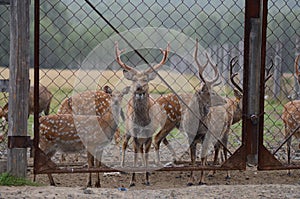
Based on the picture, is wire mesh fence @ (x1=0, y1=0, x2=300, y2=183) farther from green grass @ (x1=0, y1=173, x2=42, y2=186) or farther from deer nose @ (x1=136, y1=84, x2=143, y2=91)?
green grass @ (x1=0, y1=173, x2=42, y2=186)

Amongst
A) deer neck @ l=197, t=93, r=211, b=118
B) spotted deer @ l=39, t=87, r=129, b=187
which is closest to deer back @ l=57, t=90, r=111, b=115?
spotted deer @ l=39, t=87, r=129, b=187

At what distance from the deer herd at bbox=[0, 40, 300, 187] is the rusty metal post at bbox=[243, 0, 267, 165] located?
119cm

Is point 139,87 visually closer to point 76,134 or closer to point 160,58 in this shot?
point 76,134

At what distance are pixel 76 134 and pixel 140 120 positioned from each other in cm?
88

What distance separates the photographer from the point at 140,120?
7.43 meters

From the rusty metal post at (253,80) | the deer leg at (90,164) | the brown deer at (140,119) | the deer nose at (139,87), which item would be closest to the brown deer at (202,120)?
the brown deer at (140,119)

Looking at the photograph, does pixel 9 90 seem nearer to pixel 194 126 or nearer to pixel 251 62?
pixel 251 62

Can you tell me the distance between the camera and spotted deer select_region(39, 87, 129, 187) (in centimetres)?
671

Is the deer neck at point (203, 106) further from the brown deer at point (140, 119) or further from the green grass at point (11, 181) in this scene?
the green grass at point (11, 181)

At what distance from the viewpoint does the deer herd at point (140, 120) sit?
268 inches

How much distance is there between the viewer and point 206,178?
7.31 m

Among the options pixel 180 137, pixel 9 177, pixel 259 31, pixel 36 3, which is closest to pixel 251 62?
pixel 259 31

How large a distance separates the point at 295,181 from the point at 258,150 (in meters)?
1.89

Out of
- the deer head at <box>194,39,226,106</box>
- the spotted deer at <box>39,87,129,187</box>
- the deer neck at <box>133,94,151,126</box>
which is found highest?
the deer head at <box>194,39,226,106</box>
